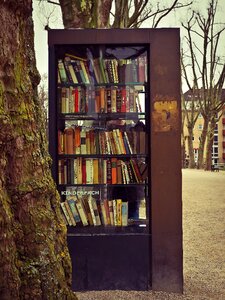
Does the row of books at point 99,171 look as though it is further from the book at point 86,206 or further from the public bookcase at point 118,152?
the book at point 86,206

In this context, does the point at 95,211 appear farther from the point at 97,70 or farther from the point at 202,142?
the point at 202,142

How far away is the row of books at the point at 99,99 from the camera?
22.4 feet

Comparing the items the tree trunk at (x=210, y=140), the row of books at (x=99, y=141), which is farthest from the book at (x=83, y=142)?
the tree trunk at (x=210, y=140)

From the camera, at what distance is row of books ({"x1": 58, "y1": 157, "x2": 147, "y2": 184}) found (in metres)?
6.86

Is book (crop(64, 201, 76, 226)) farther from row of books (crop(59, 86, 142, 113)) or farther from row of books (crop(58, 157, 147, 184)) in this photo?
row of books (crop(59, 86, 142, 113))

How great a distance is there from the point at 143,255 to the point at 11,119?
3.12 meters

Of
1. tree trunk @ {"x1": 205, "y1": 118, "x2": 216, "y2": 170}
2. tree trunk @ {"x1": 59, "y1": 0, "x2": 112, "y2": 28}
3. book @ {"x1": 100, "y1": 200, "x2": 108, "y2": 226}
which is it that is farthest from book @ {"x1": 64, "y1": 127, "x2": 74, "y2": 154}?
tree trunk @ {"x1": 205, "y1": 118, "x2": 216, "y2": 170}

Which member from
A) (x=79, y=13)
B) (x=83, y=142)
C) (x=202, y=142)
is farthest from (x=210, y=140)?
(x=83, y=142)

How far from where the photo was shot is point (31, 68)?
4.36 m

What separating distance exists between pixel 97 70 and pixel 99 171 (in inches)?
48.7

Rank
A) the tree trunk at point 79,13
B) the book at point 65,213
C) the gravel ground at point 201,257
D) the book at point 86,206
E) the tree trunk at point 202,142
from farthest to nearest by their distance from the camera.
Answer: the tree trunk at point 202,142 < the tree trunk at point 79,13 < the book at point 86,206 < the book at point 65,213 < the gravel ground at point 201,257

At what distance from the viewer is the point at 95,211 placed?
6938 millimetres

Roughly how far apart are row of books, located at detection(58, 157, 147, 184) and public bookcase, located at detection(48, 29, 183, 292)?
1 cm

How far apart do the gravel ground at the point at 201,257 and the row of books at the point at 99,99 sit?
7.09ft
